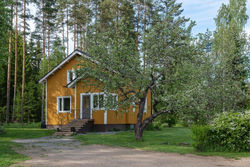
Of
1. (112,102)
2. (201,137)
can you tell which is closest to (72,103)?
(112,102)

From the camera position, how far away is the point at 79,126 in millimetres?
18500

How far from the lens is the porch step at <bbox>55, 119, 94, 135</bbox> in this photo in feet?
58.5

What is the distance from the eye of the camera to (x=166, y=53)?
40.1ft

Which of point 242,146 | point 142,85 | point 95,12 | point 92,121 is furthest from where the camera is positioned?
point 95,12

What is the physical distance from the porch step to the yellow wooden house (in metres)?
0.44

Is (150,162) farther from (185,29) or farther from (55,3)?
(55,3)

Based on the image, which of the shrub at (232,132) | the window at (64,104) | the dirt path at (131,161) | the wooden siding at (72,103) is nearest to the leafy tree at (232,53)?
the shrub at (232,132)

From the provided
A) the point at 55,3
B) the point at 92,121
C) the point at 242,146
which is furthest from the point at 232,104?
the point at 55,3

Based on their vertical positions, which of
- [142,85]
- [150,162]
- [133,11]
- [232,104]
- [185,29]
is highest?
[133,11]

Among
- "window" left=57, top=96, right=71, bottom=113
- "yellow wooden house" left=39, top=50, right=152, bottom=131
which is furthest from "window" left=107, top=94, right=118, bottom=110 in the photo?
"window" left=57, top=96, right=71, bottom=113

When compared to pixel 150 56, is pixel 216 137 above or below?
below

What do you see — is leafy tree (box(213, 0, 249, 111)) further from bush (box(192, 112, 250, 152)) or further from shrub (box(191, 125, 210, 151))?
shrub (box(191, 125, 210, 151))

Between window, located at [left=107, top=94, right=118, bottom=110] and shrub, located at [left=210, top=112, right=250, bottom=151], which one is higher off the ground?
window, located at [left=107, top=94, right=118, bottom=110]

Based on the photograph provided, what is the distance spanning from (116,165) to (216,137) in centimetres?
441
